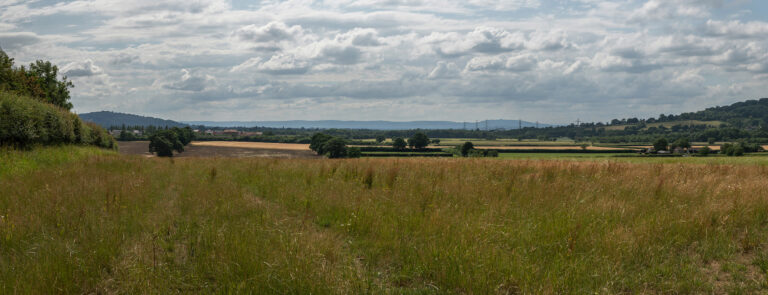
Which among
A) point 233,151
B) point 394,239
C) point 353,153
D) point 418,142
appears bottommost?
point 353,153

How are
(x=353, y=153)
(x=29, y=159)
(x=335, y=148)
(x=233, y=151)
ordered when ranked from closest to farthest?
(x=29, y=159)
(x=233, y=151)
(x=335, y=148)
(x=353, y=153)

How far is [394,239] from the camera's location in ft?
20.8

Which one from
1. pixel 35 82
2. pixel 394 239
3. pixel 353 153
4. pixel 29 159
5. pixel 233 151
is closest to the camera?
pixel 394 239

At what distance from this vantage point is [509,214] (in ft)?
25.3

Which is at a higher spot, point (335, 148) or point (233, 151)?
point (335, 148)

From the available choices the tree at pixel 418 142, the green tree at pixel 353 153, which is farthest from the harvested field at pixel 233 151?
the tree at pixel 418 142

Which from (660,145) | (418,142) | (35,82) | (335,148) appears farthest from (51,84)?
(660,145)

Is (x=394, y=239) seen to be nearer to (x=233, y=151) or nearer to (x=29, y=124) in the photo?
(x=29, y=124)

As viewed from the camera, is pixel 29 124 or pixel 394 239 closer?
pixel 394 239

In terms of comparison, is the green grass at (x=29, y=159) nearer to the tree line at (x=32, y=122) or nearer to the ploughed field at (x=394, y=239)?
the tree line at (x=32, y=122)

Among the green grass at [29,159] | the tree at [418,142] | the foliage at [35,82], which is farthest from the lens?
the tree at [418,142]

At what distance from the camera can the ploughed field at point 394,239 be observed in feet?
15.4

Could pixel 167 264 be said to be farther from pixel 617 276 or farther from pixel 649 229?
pixel 649 229

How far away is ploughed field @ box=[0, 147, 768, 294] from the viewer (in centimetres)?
469
